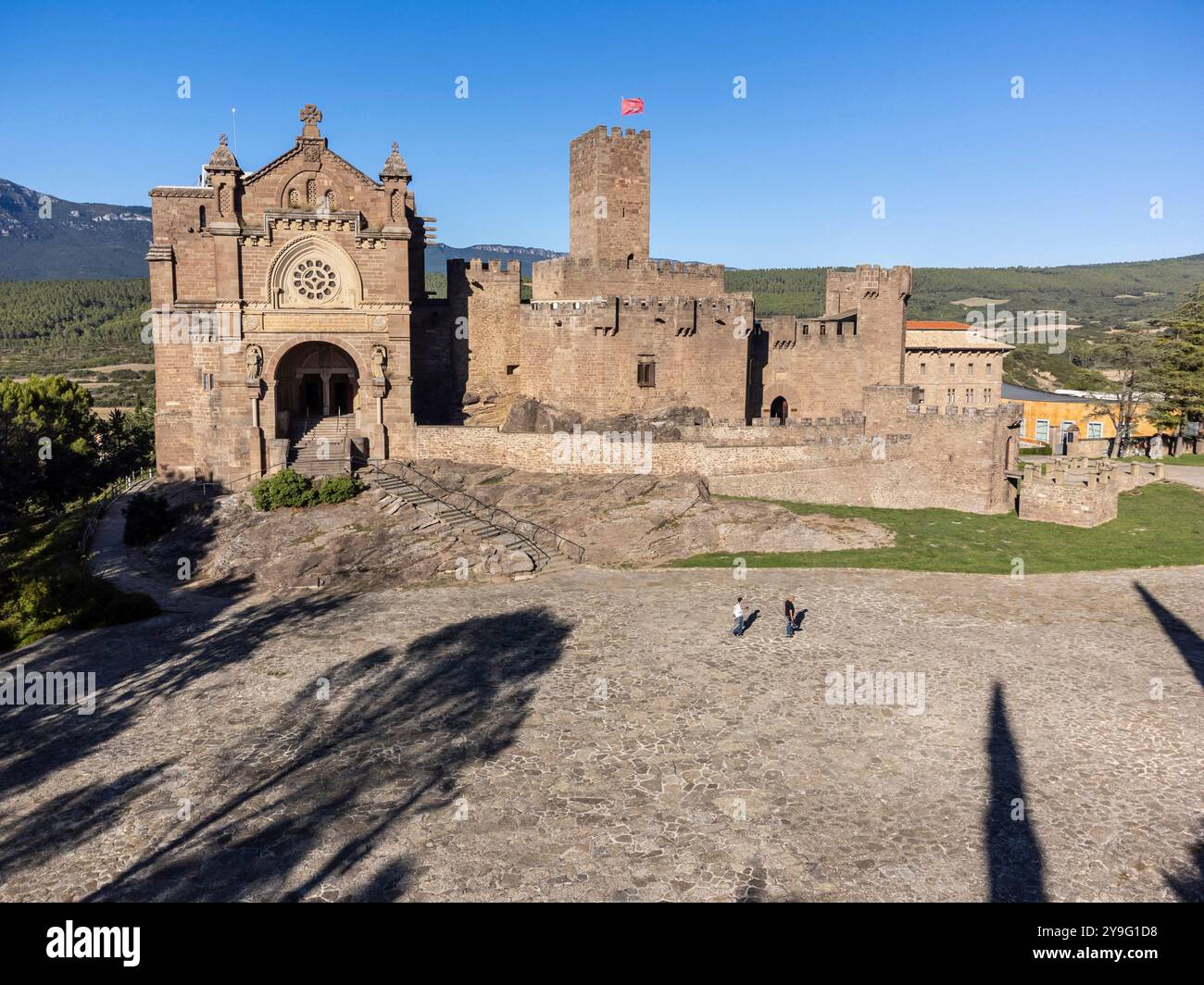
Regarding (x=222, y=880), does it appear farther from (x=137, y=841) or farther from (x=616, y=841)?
(x=616, y=841)

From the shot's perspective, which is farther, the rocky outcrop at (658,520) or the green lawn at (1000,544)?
the rocky outcrop at (658,520)

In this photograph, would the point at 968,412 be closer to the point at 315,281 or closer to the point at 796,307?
the point at 315,281

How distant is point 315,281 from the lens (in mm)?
33500

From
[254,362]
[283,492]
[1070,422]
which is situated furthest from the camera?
[1070,422]

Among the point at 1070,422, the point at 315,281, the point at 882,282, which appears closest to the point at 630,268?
the point at 882,282

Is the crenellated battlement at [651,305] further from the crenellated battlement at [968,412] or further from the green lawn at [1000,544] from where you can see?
the green lawn at [1000,544]

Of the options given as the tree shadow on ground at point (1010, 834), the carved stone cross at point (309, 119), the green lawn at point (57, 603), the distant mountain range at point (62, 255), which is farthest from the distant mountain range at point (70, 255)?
the tree shadow on ground at point (1010, 834)

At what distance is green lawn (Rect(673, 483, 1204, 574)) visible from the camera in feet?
86.3

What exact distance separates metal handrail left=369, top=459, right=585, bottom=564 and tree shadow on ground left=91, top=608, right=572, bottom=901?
21.8 feet

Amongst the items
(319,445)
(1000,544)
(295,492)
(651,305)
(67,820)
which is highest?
(651,305)

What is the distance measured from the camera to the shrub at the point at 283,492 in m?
31.0

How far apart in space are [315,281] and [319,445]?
6285 millimetres

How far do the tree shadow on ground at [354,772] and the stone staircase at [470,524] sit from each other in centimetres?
529

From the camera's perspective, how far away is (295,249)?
33.1 metres
